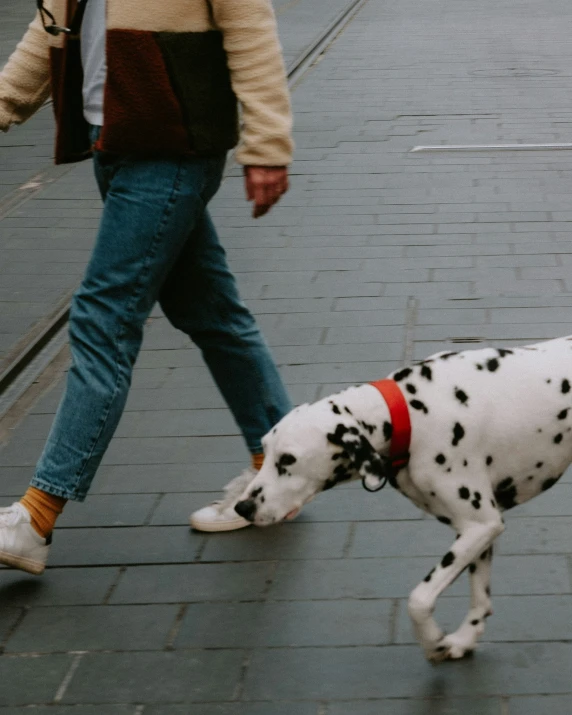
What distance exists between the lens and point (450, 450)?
3.44 m

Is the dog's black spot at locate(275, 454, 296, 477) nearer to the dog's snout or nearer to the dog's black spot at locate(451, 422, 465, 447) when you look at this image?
the dog's snout

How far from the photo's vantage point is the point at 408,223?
27.9ft

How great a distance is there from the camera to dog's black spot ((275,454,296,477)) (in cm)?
346

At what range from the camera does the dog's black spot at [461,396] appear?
3.48 m

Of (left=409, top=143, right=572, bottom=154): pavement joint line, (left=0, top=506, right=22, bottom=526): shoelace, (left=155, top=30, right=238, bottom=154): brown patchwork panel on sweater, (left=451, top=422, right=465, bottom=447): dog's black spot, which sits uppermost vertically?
(left=155, top=30, right=238, bottom=154): brown patchwork panel on sweater

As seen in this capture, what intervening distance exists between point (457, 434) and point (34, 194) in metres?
6.91

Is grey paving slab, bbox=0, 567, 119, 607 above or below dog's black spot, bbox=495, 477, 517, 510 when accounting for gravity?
below

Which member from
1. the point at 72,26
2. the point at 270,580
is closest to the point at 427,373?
the point at 270,580

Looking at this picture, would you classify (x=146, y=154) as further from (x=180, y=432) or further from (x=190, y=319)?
(x=180, y=432)

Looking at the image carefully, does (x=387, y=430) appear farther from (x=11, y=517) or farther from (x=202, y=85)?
(x=11, y=517)

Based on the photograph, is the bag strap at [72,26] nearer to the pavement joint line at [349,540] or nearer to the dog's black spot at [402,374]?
the dog's black spot at [402,374]

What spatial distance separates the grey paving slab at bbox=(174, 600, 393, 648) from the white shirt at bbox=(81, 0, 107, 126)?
1497mm

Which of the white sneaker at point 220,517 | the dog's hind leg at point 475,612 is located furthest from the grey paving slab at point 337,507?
the dog's hind leg at point 475,612

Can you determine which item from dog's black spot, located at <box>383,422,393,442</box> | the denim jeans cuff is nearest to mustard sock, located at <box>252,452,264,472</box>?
the denim jeans cuff
